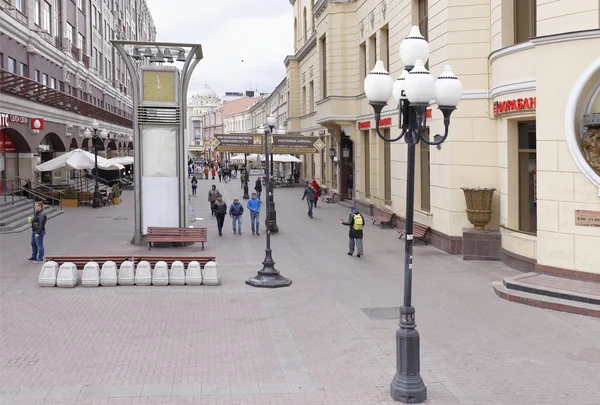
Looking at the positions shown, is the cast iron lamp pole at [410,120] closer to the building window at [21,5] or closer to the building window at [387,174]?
the building window at [387,174]

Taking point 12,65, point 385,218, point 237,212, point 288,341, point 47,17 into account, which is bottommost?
point 288,341

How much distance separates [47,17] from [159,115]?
19.5m

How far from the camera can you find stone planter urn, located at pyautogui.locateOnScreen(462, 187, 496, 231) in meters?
16.9

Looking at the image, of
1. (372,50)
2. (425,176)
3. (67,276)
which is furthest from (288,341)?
(372,50)

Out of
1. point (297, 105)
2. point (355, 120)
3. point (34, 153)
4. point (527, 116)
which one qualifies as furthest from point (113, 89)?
point (527, 116)

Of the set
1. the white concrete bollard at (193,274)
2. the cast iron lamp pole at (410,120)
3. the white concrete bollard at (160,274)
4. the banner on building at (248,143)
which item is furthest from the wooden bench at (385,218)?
the cast iron lamp pole at (410,120)

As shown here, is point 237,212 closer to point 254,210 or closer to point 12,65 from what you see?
point 254,210

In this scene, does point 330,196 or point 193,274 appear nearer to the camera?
point 193,274

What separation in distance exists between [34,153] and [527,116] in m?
24.1

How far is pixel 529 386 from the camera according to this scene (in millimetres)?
8203

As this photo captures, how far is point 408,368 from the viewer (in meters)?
7.70

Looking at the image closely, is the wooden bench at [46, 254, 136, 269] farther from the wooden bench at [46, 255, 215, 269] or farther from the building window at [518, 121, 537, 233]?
the building window at [518, 121, 537, 233]

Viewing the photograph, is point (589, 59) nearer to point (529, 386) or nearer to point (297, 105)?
point (529, 386)

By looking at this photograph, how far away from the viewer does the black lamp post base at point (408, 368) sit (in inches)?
301
